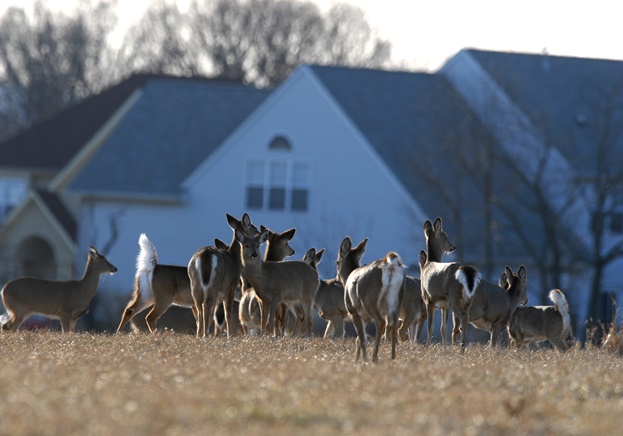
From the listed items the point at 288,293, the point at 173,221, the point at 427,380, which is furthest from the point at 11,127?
the point at 427,380

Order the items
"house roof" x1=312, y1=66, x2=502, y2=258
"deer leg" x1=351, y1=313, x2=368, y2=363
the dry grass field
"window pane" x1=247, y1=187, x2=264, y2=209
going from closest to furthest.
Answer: the dry grass field → "deer leg" x1=351, y1=313, x2=368, y2=363 → "house roof" x1=312, y1=66, x2=502, y2=258 → "window pane" x1=247, y1=187, x2=264, y2=209

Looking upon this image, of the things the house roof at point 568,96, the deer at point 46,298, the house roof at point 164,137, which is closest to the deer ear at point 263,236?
the deer at point 46,298

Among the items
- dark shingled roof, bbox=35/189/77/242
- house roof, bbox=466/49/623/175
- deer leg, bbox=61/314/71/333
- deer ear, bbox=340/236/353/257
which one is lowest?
deer leg, bbox=61/314/71/333

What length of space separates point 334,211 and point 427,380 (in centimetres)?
3022

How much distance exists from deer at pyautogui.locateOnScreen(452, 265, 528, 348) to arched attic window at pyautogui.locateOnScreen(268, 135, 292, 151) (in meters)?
23.9

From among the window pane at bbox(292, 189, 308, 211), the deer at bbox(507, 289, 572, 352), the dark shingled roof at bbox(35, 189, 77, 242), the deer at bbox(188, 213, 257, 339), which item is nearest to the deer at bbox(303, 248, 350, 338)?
the deer at bbox(188, 213, 257, 339)

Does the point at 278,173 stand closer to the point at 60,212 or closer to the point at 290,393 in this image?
the point at 60,212

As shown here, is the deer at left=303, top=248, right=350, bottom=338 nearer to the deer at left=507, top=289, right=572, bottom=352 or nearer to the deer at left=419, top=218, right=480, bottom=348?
the deer at left=507, top=289, right=572, bottom=352

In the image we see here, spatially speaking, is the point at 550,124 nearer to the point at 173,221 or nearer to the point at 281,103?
the point at 281,103

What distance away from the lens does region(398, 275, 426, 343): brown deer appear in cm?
1734

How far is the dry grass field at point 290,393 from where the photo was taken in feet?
28.9

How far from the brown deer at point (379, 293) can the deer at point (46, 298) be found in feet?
29.7

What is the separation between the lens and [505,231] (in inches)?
1604

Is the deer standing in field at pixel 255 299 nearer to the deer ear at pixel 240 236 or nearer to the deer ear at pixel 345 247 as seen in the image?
the deer ear at pixel 345 247
